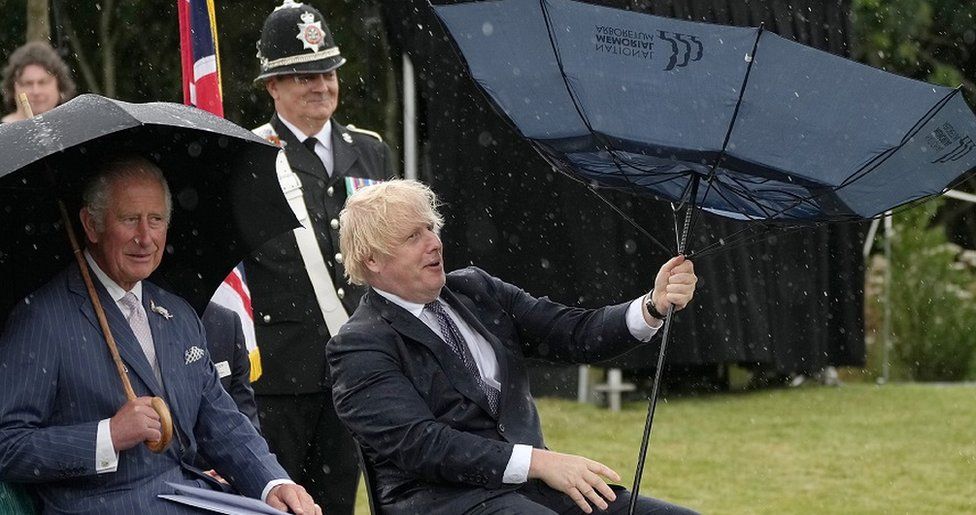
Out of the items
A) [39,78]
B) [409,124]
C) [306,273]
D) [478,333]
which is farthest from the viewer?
[409,124]

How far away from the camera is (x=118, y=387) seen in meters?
3.41

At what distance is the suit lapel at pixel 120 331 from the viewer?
3455mm

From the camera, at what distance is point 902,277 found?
488 inches

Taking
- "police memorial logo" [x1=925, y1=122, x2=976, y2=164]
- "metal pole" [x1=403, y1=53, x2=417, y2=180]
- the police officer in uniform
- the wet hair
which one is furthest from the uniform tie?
"metal pole" [x1=403, y1=53, x2=417, y2=180]

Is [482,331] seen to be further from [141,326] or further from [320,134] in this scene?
[320,134]

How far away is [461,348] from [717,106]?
2.99 ft

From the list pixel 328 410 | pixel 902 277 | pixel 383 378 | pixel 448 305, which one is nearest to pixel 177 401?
pixel 383 378

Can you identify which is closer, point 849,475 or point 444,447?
point 444,447

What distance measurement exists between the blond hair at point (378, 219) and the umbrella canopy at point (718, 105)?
0.37 metres

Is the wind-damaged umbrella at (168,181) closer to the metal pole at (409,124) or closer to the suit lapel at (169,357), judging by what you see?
the suit lapel at (169,357)

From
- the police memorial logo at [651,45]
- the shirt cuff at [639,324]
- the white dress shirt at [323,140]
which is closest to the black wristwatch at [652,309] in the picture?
the shirt cuff at [639,324]

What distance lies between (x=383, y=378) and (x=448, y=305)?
351 millimetres

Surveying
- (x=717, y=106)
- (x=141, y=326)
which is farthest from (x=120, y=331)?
(x=717, y=106)

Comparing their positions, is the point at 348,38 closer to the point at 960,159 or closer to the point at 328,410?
the point at 328,410
